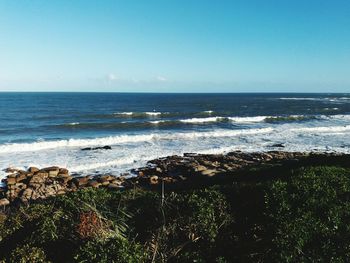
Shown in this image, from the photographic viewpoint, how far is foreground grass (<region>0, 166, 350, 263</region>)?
7199mm

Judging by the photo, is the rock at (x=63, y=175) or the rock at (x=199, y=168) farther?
the rock at (x=199, y=168)

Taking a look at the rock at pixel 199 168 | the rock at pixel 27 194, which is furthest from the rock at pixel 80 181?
the rock at pixel 199 168

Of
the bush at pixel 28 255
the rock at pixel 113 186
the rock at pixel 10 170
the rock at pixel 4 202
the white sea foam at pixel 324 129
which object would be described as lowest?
the rock at pixel 4 202

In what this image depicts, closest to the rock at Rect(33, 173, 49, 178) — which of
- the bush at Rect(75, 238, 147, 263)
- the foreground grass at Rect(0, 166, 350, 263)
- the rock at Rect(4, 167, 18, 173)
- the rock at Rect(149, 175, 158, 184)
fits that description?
the rock at Rect(4, 167, 18, 173)

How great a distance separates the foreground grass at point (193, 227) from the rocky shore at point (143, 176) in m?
7.65

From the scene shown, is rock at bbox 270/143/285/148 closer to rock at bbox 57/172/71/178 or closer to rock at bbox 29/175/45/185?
rock at bbox 57/172/71/178

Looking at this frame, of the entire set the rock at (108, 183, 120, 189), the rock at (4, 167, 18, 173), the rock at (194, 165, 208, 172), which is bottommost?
the rock at (4, 167, 18, 173)

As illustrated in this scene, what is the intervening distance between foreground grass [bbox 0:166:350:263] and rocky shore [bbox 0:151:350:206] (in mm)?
7650

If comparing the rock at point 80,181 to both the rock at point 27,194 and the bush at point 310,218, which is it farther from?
the bush at point 310,218

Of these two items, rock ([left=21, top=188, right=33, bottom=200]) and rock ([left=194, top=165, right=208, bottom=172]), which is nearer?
rock ([left=21, top=188, right=33, bottom=200])

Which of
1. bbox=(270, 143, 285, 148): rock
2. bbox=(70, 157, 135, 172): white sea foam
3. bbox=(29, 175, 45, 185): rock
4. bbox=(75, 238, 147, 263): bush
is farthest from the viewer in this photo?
bbox=(270, 143, 285, 148): rock

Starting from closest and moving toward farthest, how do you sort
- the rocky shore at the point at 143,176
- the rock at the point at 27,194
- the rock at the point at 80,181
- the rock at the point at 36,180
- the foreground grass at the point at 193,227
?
the foreground grass at the point at 193,227, the rock at the point at 27,194, the rocky shore at the point at 143,176, the rock at the point at 36,180, the rock at the point at 80,181

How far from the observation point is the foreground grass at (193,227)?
7.20m

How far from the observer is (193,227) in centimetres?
807
